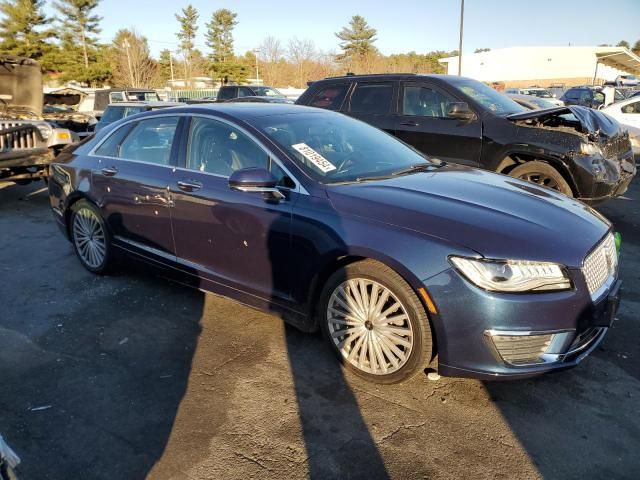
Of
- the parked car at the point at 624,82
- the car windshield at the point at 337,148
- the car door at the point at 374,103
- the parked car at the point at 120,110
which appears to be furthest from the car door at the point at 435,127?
the parked car at the point at 624,82

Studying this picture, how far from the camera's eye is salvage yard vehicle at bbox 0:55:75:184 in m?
7.50

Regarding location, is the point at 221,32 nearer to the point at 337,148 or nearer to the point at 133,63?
A: the point at 133,63

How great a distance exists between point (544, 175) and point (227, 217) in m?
4.19

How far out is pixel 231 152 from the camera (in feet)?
12.2

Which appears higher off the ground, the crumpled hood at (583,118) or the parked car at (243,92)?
the parked car at (243,92)

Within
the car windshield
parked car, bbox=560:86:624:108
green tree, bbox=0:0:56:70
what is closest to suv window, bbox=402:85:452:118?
the car windshield

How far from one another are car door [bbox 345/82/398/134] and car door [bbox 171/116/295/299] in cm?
371

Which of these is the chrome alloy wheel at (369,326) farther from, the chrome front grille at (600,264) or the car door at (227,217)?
the chrome front grille at (600,264)

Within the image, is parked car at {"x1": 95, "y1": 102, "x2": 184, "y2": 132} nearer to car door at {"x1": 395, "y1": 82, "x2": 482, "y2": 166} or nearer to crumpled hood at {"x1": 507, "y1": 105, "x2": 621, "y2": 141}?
car door at {"x1": 395, "y1": 82, "x2": 482, "y2": 166}

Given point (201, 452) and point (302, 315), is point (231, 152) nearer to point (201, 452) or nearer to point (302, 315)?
point (302, 315)

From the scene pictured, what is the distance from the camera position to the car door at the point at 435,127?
6.45 meters

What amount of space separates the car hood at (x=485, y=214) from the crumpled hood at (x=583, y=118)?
2890 millimetres

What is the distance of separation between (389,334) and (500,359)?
62 cm

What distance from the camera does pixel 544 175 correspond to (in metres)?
6.04
